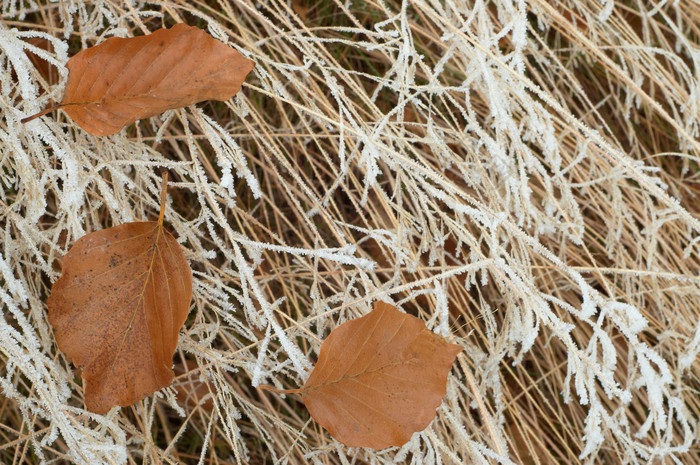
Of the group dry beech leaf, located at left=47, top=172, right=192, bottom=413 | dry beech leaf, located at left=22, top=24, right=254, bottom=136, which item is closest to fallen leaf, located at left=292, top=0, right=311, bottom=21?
dry beech leaf, located at left=22, top=24, right=254, bottom=136

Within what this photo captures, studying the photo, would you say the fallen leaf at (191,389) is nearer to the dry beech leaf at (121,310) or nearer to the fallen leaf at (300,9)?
the dry beech leaf at (121,310)

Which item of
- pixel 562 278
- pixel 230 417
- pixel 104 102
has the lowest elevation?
pixel 562 278

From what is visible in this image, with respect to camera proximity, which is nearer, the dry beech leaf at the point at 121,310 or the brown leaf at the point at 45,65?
the dry beech leaf at the point at 121,310

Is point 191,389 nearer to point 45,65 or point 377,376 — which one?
point 377,376

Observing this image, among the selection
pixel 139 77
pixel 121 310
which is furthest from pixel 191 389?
pixel 139 77

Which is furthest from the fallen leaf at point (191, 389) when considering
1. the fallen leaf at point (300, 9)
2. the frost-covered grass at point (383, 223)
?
the fallen leaf at point (300, 9)

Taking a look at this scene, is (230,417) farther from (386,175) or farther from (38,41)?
(38,41)

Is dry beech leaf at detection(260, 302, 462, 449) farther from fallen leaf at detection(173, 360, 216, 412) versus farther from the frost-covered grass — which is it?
fallen leaf at detection(173, 360, 216, 412)

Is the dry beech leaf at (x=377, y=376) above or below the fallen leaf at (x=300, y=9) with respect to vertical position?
below

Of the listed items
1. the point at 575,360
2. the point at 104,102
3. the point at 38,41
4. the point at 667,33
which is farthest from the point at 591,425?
the point at 38,41
